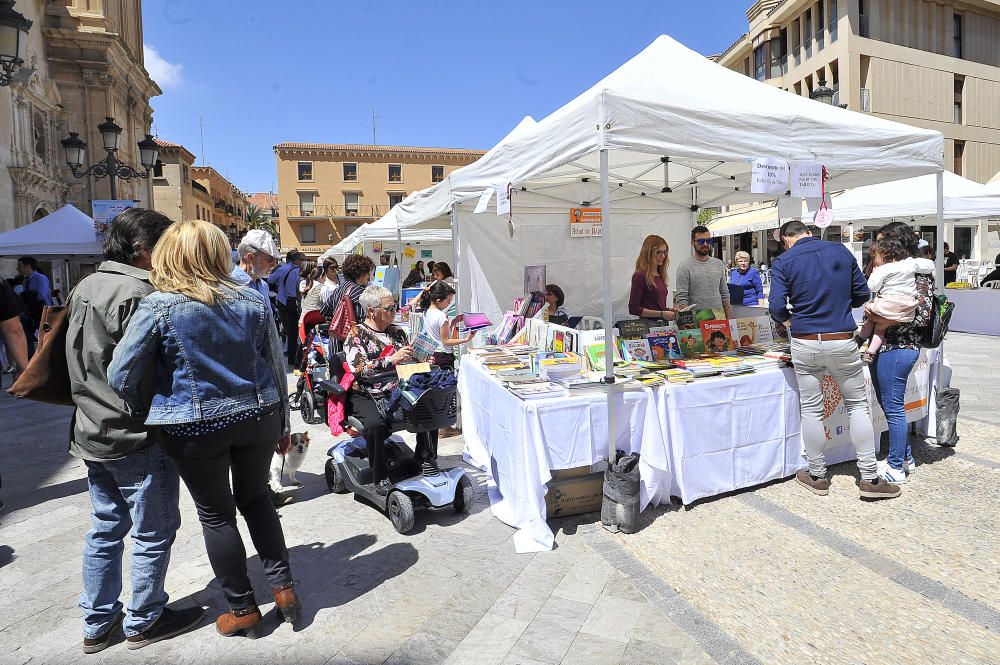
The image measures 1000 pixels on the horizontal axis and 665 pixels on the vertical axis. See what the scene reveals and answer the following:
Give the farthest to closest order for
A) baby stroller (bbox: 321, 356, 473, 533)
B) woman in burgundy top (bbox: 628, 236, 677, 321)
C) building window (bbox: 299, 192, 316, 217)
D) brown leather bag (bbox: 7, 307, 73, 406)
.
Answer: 1. building window (bbox: 299, 192, 316, 217)
2. woman in burgundy top (bbox: 628, 236, 677, 321)
3. baby stroller (bbox: 321, 356, 473, 533)
4. brown leather bag (bbox: 7, 307, 73, 406)

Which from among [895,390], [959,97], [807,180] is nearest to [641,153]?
[807,180]

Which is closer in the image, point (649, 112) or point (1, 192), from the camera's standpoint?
point (649, 112)

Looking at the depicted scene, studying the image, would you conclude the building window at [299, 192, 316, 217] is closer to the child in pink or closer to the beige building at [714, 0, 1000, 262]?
the beige building at [714, 0, 1000, 262]

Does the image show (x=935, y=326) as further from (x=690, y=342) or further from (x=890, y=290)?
(x=690, y=342)

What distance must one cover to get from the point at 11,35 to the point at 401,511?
6.25 m

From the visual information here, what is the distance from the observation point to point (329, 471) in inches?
174

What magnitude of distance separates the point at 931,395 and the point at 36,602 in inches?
234

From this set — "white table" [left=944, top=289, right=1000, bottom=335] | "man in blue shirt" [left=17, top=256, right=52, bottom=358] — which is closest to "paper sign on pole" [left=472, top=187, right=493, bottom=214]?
"man in blue shirt" [left=17, top=256, right=52, bottom=358]

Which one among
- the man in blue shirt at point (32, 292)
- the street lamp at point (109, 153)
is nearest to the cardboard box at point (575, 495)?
the man in blue shirt at point (32, 292)

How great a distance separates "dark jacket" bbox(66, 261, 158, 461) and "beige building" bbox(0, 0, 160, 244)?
17.9 meters

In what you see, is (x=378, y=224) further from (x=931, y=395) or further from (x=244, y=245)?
(x=931, y=395)

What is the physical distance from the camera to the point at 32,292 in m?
9.86

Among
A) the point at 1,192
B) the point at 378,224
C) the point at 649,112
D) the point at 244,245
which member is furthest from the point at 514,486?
→ the point at 1,192

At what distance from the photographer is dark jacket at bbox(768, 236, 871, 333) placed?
3.73 metres
